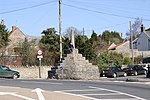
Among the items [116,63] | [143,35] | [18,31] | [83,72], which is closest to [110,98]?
[83,72]

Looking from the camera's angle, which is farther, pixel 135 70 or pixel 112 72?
pixel 135 70

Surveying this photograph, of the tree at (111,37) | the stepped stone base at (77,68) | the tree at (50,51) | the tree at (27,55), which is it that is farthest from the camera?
the tree at (111,37)

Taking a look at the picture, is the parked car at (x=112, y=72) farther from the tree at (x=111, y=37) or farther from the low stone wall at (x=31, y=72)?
the tree at (x=111, y=37)

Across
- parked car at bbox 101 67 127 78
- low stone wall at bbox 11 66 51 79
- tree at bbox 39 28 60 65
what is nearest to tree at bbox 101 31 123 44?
tree at bbox 39 28 60 65

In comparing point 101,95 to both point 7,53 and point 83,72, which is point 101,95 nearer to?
point 83,72

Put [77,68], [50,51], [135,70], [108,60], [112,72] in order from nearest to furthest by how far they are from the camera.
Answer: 1. [77,68]
2. [112,72]
3. [135,70]
4. [50,51]
5. [108,60]

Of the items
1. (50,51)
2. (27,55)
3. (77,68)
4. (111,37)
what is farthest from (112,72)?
(111,37)

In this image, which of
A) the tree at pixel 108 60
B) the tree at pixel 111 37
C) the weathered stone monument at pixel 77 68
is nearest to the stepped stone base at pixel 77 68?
the weathered stone monument at pixel 77 68

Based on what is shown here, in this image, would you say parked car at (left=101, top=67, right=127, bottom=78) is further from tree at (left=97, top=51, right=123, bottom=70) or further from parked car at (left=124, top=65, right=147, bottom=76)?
tree at (left=97, top=51, right=123, bottom=70)

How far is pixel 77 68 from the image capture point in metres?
32.8

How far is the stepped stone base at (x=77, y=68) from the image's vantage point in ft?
108

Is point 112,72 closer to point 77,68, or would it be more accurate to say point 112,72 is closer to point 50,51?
point 50,51

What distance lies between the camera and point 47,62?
1896 inches

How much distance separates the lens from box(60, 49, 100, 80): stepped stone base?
108ft
